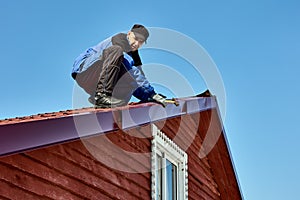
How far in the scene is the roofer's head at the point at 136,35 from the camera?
669 centimetres

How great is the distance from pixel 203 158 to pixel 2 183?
19.1 ft

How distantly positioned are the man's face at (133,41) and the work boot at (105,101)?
0.66m

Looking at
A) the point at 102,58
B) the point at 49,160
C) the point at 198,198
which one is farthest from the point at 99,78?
the point at 198,198

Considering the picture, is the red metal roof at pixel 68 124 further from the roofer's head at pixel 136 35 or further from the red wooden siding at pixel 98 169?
the roofer's head at pixel 136 35

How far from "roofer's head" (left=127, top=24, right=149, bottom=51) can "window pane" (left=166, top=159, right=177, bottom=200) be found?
6.29 ft

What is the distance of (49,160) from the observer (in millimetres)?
5180

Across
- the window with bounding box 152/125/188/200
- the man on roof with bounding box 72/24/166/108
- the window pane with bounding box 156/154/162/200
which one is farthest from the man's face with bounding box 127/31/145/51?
the window pane with bounding box 156/154/162/200

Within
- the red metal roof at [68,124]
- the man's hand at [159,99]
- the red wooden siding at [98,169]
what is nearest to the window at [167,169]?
the red wooden siding at [98,169]

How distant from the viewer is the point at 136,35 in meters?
6.71

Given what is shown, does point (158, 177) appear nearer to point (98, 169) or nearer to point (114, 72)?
point (98, 169)

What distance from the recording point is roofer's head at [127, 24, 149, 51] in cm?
669

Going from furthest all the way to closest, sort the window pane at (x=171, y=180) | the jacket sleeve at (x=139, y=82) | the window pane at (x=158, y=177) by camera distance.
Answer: the window pane at (x=171, y=180), the window pane at (x=158, y=177), the jacket sleeve at (x=139, y=82)

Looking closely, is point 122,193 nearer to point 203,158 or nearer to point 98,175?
point 98,175

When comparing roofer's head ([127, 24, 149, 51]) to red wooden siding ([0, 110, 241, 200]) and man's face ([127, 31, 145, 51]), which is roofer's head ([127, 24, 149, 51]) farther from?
red wooden siding ([0, 110, 241, 200])
